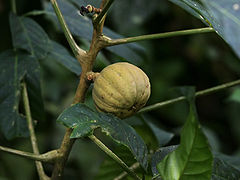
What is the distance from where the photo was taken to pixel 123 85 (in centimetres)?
88

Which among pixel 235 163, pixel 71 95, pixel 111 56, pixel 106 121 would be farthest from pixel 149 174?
pixel 111 56

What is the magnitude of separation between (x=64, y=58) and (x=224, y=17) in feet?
2.36

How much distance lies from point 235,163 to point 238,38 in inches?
27.6

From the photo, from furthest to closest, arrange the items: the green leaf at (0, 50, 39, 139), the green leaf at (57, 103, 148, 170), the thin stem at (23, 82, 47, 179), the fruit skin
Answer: the green leaf at (0, 50, 39, 139), the thin stem at (23, 82, 47, 179), the fruit skin, the green leaf at (57, 103, 148, 170)

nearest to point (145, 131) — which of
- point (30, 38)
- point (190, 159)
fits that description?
point (30, 38)

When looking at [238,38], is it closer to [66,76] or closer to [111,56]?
[66,76]

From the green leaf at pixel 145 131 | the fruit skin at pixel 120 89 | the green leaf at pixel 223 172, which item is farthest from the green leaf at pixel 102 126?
the green leaf at pixel 145 131

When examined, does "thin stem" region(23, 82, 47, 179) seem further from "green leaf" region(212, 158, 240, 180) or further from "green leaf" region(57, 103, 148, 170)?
"green leaf" region(212, 158, 240, 180)

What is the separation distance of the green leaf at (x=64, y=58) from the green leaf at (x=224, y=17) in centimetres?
59

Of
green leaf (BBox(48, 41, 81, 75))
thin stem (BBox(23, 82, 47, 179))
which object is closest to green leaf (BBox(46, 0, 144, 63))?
green leaf (BBox(48, 41, 81, 75))

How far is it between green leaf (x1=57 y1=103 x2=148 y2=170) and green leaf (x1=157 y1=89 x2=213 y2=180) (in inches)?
3.4

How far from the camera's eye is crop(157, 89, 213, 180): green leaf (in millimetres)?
702

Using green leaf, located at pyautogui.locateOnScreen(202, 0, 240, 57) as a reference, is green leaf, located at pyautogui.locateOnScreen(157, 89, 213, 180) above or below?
below

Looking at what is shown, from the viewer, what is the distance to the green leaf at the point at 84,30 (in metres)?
1.30
